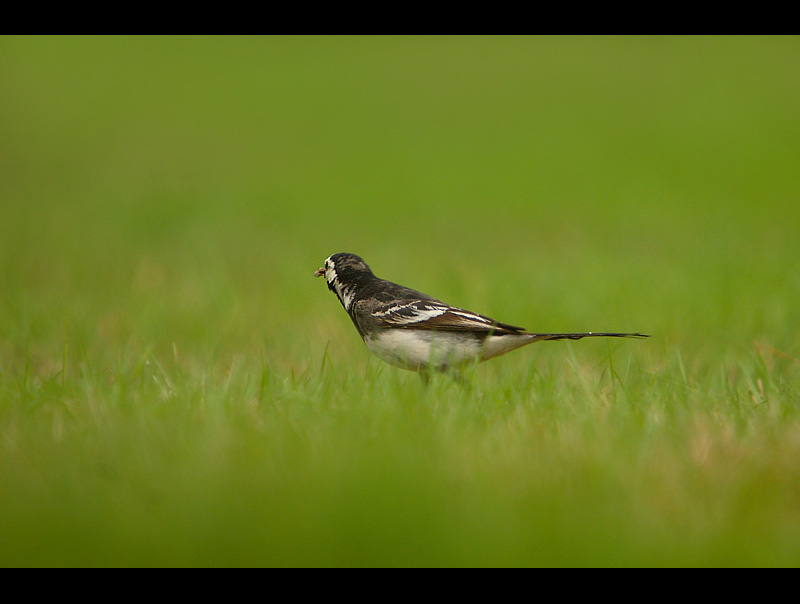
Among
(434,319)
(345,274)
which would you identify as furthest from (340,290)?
(434,319)

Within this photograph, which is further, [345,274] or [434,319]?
[345,274]

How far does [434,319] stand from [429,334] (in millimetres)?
123

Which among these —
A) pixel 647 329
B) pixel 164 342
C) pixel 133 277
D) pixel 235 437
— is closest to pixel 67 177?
pixel 133 277

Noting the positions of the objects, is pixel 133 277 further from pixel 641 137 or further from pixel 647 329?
pixel 641 137

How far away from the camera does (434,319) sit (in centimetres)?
574

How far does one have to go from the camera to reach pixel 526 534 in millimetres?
3162

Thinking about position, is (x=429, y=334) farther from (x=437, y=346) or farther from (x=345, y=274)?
(x=345, y=274)

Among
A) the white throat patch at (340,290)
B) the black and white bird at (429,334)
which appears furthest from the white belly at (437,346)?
the white throat patch at (340,290)

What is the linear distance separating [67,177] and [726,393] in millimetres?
15234

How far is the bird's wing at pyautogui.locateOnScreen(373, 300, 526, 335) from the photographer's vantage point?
5656 mm

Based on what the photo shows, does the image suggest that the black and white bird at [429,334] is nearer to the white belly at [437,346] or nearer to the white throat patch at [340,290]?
the white belly at [437,346]

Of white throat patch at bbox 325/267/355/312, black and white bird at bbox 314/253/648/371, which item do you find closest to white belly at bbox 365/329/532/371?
black and white bird at bbox 314/253/648/371

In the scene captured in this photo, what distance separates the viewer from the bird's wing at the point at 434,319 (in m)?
5.66

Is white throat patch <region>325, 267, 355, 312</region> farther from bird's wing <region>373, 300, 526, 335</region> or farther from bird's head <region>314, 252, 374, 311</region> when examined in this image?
bird's wing <region>373, 300, 526, 335</region>
